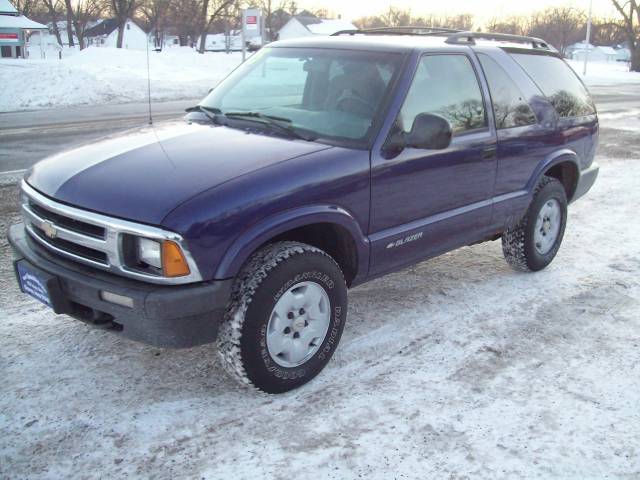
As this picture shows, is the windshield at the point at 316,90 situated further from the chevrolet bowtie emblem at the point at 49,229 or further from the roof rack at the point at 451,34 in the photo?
the chevrolet bowtie emblem at the point at 49,229

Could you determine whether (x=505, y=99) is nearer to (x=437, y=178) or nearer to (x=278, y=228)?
(x=437, y=178)

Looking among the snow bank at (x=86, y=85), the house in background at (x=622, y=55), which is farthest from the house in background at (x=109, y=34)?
the house in background at (x=622, y=55)

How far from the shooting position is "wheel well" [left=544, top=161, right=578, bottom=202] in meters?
5.33

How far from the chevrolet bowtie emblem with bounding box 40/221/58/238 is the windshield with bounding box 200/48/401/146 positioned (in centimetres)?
138

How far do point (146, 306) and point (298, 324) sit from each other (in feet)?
2.70

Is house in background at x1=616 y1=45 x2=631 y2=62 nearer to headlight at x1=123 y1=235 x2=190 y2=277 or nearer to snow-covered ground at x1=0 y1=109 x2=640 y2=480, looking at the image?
snow-covered ground at x1=0 y1=109 x2=640 y2=480

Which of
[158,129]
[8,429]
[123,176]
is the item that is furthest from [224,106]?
[8,429]

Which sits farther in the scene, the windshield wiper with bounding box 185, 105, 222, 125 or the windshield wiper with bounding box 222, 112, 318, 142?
the windshield wiper with bounding box 185, 105, 222, 125

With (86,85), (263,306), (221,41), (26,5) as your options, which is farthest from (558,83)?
(221,41)

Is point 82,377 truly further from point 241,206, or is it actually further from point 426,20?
point 426,20

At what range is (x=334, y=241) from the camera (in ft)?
11.9

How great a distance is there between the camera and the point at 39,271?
3188 millimetres

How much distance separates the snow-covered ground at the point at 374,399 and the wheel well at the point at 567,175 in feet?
3.62

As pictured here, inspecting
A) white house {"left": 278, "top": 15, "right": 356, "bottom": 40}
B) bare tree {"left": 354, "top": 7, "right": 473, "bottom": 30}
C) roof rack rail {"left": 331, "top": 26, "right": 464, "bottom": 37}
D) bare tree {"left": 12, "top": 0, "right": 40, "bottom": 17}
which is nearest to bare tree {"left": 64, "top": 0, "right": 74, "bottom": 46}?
bare tree {"left": 12, "top": 0, "right": 40, "bottom": 17}
